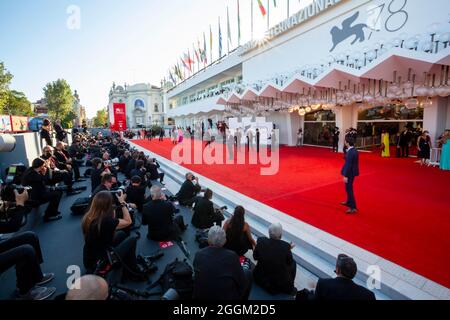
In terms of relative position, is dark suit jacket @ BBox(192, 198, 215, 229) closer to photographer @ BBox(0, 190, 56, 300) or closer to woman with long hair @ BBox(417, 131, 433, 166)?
photographer @ BBox(0, 190, 56, 300)

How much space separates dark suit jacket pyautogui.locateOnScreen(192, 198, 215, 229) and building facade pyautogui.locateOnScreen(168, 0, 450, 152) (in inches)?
338

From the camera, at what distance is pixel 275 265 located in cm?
305

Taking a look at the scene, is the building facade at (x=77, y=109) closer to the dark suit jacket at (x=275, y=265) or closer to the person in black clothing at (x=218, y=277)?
the dark suit jacket at (x=275, y=265)

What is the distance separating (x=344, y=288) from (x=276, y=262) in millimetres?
970

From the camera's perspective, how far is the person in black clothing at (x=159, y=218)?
173 inches

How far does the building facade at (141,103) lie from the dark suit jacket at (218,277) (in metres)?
69.3

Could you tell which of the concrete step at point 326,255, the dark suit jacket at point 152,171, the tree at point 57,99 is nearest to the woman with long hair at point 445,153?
the concrete step at point 326,255

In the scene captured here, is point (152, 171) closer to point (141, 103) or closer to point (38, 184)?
point (38, 184)

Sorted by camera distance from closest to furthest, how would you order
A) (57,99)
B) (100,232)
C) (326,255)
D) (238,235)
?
(100,232) < (238,235) < (326,255) < (57,99)

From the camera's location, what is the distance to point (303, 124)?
60.7ft

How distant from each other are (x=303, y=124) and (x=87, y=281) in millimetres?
18606

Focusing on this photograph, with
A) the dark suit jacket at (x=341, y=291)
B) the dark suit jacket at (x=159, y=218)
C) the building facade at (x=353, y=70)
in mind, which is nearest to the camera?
the dark suit jacket at (x=341, y=291)

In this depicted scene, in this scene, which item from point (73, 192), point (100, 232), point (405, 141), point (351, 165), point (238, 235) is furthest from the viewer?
point (405, 141)

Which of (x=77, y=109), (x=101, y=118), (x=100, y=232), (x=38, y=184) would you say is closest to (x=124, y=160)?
(x=38, y=184)
